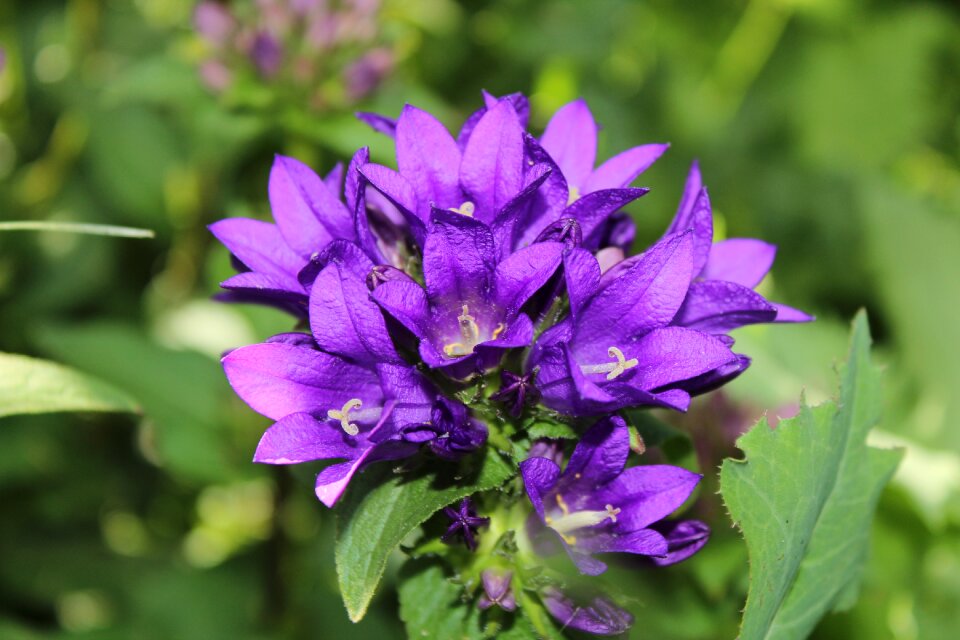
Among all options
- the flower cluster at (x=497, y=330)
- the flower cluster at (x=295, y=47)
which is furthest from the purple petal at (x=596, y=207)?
the flower cluster at (x=295, y=47)

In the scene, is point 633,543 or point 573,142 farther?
point 573,142

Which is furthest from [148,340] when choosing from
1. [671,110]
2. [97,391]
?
[671,110]

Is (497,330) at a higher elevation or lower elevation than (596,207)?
lower

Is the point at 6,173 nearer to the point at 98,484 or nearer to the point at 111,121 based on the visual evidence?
the point at 111,121

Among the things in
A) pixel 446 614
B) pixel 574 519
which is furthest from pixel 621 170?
pixel 446 614

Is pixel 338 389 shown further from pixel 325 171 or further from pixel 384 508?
Result: pixel 325 171

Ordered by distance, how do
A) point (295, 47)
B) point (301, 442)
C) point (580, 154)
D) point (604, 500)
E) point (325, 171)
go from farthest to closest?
point (325, 171) → point (295, 47) → point (580, 154) → point (604, 500) → point (301, 442)

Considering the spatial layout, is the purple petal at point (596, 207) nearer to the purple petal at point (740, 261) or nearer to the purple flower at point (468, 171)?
the purple flower at point (468, 171)
